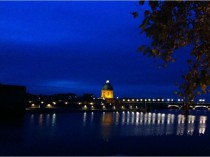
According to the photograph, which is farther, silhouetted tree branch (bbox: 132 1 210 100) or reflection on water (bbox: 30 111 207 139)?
reflection on water (bbox: 30 111 207 139)

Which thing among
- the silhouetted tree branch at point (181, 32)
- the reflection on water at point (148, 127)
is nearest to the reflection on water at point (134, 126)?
the reflection on water at point (148, 127)

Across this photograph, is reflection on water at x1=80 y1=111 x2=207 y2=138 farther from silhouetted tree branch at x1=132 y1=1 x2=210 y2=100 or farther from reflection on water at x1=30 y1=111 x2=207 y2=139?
silhouetted tree branch at x1=132 y1=1 x2=210 y2=100

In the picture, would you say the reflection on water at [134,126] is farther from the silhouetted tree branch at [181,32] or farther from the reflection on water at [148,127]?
the silhouetted tree branch at [181,32]

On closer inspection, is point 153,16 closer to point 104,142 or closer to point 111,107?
point 104,142

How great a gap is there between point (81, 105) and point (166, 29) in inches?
6929

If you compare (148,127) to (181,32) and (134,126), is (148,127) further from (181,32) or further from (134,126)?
(181,32)

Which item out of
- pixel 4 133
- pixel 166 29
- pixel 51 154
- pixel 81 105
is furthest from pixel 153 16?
pixel 81 105

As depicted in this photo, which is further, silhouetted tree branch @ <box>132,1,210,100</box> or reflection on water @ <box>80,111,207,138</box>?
reflection on water @ <box>80,111,207,138</box>

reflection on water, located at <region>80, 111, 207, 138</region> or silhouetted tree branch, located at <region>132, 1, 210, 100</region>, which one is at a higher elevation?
silhouetted tree branch, located at <region>132, 1, 210, 100</region>

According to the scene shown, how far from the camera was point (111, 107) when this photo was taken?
192125mm

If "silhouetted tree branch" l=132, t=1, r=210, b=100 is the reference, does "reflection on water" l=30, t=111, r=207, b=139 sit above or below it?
below

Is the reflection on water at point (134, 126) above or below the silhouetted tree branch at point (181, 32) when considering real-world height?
below

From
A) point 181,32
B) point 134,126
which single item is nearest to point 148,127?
point 134,126

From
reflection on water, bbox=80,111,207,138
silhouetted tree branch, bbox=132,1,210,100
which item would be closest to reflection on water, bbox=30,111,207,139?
reflection on water, bbox=80,111,207,138
